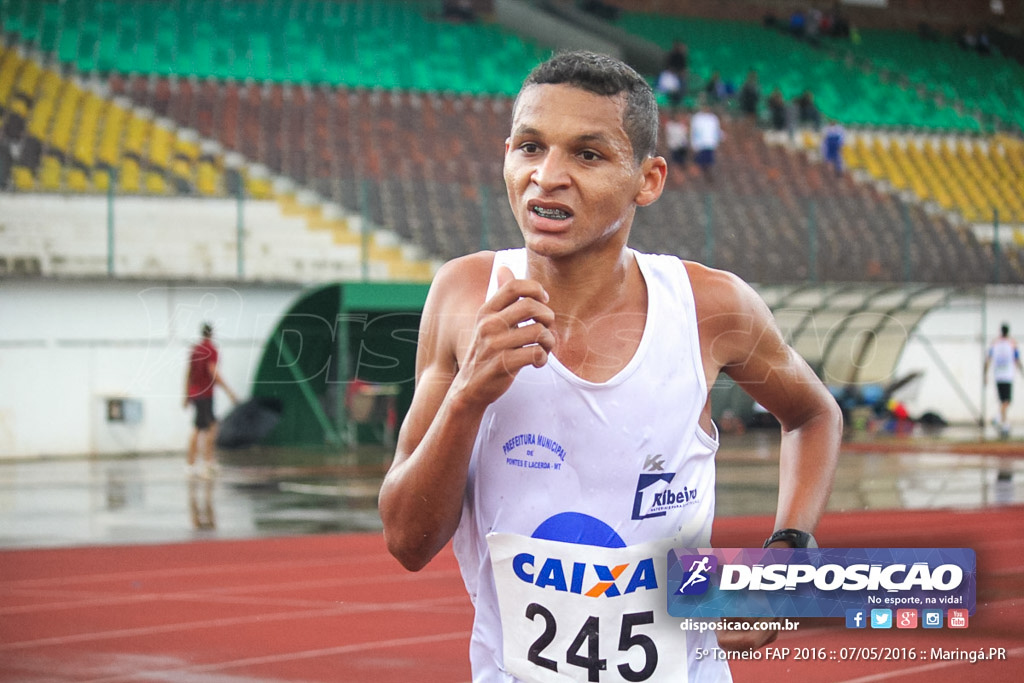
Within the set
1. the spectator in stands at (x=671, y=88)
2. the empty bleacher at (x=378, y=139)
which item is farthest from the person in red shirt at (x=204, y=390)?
the spectator in stands at (x=671, y=88)

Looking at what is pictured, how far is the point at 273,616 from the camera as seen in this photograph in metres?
6.70

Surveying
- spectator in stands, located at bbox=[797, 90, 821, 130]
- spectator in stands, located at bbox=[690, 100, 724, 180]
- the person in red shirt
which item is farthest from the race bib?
spectator in stands, located at bbox=[797, 90, 821, 130]

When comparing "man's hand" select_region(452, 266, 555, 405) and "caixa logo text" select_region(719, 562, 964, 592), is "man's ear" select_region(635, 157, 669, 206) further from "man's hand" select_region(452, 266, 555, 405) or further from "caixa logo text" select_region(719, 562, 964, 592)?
"caixa logo text" select_region(719, 562, 964, 592)

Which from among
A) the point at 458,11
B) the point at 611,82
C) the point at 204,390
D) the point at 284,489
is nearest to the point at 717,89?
the point at 458,11

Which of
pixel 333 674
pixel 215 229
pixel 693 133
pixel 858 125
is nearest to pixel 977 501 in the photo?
pixel 333 674

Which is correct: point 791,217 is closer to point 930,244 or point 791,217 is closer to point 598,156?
point 930,244

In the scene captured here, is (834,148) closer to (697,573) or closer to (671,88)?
(671,88)

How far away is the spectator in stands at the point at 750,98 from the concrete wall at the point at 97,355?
12613mm

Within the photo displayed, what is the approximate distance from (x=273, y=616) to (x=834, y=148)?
→ 20501mm

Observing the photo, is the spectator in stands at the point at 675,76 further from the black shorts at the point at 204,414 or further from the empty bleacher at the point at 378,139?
the black shorts at the point at 204,414

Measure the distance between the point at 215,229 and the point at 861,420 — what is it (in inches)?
403

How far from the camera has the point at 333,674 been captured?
542 centimetres

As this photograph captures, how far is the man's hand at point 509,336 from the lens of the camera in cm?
183

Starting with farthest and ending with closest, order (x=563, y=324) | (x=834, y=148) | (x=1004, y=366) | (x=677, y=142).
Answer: (x=834, y=148) < (x=677, y=142) < (x=1004, y=366) < (x=563, y=324)
